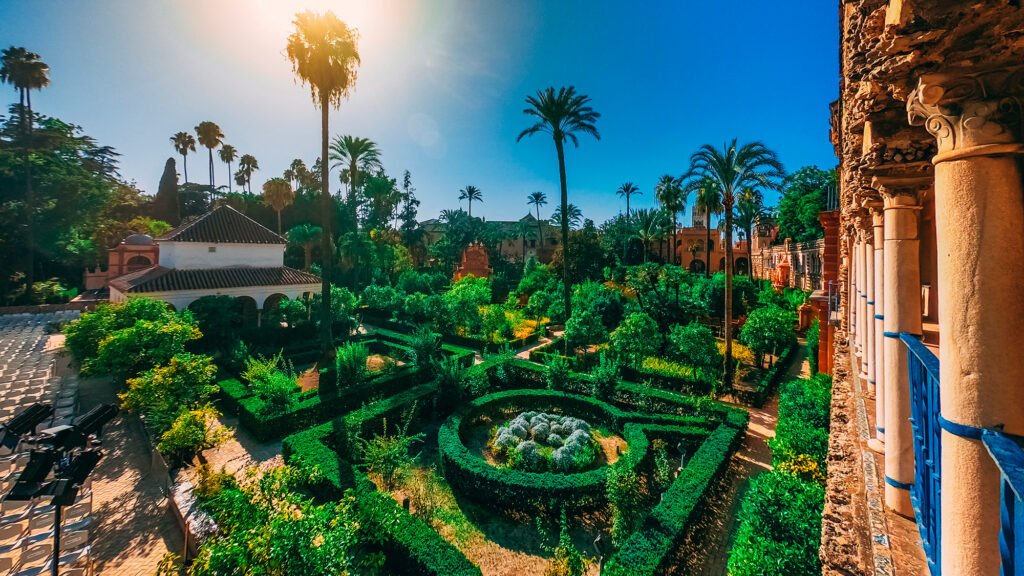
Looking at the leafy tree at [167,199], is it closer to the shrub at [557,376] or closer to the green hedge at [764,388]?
the shrub at [557,376]

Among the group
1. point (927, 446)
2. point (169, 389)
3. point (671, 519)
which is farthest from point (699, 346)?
point (169, 389)

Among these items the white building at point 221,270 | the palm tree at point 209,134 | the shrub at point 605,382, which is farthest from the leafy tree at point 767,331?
the palm tree at point 209,134

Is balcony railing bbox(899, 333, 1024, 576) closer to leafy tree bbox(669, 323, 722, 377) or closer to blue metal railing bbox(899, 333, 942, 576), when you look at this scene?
blue metal railing bbox(899, 333, 942, 576)

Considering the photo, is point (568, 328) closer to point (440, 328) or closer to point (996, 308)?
point (440, 328)

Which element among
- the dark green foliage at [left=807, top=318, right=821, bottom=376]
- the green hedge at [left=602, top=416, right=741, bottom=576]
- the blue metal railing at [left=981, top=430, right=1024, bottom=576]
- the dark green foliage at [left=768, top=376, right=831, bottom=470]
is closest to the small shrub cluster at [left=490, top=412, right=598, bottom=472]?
the green hedge at [left=602, top=416, right=741, bottom=576]

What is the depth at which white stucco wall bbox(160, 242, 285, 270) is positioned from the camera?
2159 centimetres

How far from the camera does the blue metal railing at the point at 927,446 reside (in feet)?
7.65

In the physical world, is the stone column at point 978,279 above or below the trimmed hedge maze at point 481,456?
above

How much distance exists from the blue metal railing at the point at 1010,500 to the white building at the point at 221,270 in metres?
24.9

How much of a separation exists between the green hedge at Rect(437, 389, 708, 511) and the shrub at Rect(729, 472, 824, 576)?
3.43 meters

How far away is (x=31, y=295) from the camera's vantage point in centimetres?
2736

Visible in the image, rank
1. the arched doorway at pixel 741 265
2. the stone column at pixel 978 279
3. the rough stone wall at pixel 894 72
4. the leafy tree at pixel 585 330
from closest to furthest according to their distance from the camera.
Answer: the rough stone wall at pixel 894 72
the stone column at pixel 978 279
the leafy tree at pixel 585 330
the arched doorway at pixel 741 265

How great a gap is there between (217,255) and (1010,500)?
2904 cm

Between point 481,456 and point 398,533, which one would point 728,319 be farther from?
point 398,533
